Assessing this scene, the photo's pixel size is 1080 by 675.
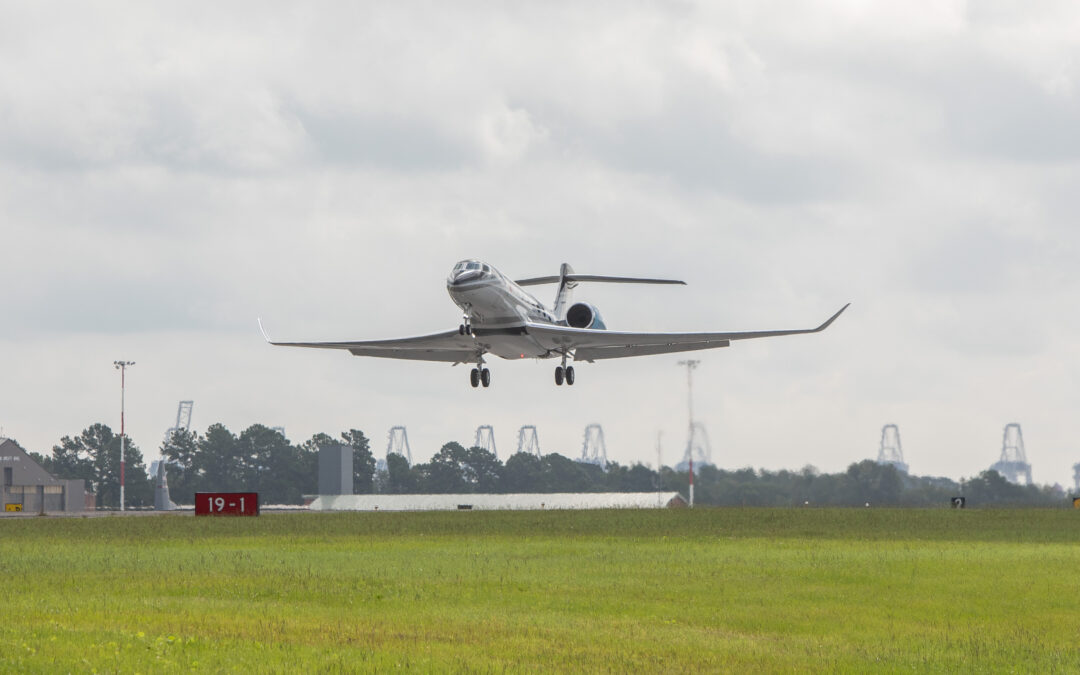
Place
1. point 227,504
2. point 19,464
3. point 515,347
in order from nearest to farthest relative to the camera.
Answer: point 515,347 → point 227,504 → point 19,464

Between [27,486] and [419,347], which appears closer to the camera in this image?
[419,347]

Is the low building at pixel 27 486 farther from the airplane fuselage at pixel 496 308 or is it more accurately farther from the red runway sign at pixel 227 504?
the airplane fuselage at pixel 496 308

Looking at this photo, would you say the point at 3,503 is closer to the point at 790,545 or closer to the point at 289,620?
the point at 790,545

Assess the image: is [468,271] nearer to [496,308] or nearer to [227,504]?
[496,308]

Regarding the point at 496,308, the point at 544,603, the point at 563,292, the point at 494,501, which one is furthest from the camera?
the point at 494,501

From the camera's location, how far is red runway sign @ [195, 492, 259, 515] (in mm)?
92812

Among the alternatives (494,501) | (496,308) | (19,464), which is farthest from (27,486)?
(496,308)

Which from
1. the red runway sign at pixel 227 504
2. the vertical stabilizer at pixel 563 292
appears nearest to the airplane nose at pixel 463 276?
the vertical stabilizer at pixel 563 292

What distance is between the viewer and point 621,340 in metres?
58.5

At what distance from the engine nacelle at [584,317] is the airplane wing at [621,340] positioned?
5.87ft

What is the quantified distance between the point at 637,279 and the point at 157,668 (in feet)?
160

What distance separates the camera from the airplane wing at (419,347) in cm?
5742

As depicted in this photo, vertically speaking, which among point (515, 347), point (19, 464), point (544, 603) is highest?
point (515, 347)

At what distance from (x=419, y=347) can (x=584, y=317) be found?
32.5ft
